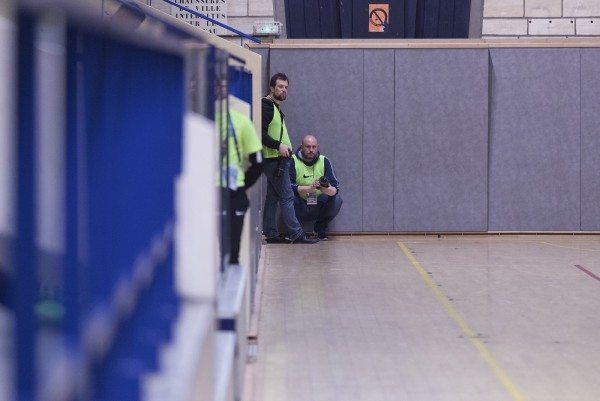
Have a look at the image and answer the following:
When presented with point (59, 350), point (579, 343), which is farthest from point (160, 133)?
point (579, 343)

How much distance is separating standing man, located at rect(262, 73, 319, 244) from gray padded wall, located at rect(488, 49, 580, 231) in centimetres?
272

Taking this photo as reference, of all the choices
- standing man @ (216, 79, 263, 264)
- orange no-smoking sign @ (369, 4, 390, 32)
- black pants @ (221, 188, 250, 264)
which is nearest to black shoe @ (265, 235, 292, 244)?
orange no-smoking sign @ (369, 4, 390, 32)

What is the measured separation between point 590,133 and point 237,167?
8483 mm

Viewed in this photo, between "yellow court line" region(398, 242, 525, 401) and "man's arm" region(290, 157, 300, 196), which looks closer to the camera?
"yellow court line" region(398, 242, 525, 401)

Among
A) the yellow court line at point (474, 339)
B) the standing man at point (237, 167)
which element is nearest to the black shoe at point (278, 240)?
the yellow court line at point (474, 339)

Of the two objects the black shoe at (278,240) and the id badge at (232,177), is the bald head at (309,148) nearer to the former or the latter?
the black shoe at (278,240)

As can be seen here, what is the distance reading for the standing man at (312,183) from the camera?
12266 millimetres

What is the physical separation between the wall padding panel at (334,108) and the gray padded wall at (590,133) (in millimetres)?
2793

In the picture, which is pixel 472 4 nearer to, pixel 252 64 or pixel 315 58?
pixel 315 58

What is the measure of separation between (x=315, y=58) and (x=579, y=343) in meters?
7.23

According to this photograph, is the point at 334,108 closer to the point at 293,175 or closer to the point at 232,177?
the point at 293,175

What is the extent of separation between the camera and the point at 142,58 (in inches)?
103

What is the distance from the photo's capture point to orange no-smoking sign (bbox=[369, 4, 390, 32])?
16.9 meters

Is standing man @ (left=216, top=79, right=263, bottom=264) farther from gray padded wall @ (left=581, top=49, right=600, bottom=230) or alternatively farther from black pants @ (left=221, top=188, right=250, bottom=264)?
gray padded wall @ (left=581, top=49, right=600, bottom=230)
